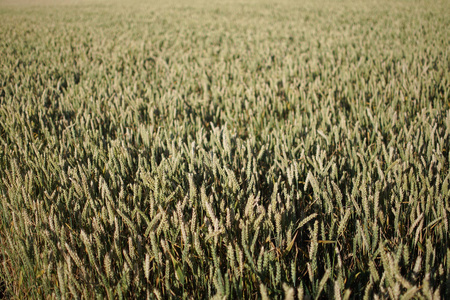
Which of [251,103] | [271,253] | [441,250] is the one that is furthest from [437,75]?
[271,253]

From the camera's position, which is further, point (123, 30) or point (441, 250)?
point (123, 30)

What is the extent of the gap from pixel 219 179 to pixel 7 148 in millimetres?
1218

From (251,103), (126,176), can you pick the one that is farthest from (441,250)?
(251,103)

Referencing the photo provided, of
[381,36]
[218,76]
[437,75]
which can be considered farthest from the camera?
[381,36]

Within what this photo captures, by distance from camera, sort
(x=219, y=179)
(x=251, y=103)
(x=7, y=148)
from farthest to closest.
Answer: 1. (x=251, y=103)
2. (x=7, y=148)
3. (x=219, y=179)

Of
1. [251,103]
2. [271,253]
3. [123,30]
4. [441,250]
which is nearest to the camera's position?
[271,253]

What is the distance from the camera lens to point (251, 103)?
2.43 m

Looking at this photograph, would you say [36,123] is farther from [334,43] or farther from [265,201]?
[334,43]

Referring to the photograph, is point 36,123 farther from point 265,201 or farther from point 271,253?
point 271,253

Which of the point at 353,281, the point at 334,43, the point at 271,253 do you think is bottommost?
the point at 353,281

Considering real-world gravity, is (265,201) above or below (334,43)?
below

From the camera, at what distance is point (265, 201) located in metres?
1.27

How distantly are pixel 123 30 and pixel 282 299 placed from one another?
8467 millimetres

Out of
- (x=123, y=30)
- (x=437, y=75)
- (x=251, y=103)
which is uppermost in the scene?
(x=123, y=30)
